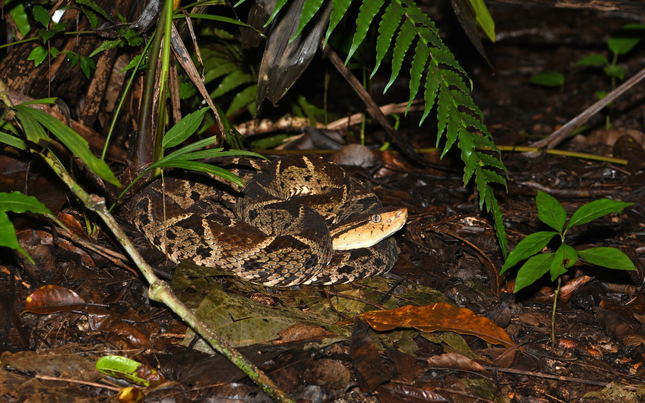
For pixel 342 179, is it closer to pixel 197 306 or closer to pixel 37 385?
pixel 197 306

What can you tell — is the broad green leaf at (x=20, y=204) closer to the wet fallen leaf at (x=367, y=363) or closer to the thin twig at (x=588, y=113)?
the wet fallen leaf at (x=367, y=363)

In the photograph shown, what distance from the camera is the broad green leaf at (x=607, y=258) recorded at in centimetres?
313

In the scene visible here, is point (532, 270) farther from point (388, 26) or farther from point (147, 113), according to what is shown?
point (147, 113)

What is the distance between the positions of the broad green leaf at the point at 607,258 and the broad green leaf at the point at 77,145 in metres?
2.15

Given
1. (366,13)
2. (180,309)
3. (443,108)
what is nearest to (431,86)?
(443,108)

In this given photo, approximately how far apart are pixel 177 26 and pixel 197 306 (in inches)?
69.1

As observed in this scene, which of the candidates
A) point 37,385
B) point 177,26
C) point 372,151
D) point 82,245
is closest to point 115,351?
point 37,385

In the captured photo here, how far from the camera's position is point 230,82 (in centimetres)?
492

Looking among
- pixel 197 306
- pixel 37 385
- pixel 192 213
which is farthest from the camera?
pixel 192 213

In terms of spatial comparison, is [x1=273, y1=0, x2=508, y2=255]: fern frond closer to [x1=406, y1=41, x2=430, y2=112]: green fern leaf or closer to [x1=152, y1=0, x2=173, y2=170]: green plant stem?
[x1=406, y1=41, x2=430, y2=112]: green fern leaf

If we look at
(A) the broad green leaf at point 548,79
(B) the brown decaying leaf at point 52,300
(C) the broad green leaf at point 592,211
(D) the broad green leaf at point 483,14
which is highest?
(D) the broad green leaf at point 483,14

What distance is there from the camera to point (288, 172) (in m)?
4.79

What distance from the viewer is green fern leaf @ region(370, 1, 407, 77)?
3266 mm

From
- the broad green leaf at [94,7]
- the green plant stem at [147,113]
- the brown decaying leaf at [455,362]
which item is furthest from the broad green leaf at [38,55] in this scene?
the brown decaying leaf at [455,362]
